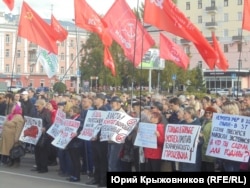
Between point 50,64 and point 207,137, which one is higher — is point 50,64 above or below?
above

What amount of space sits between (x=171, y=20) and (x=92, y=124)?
284 centimetres

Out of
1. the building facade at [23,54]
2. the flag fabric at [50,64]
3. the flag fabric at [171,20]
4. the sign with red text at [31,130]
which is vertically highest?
the building facade at [23,54]

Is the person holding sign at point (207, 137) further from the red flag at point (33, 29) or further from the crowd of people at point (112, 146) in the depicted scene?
the red flag at point (33, 29)

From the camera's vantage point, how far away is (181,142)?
31.3ft

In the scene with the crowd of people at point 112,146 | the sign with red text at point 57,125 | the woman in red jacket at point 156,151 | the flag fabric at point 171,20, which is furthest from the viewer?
the sign with red text at point 57,125

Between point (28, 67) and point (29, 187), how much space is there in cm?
9287

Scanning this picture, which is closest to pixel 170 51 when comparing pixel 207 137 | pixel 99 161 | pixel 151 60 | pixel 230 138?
pixel 99 161

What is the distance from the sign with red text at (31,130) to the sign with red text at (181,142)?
3.83 metres

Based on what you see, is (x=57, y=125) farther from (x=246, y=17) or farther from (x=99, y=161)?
(x=246, y=17)

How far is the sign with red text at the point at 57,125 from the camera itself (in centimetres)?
1187

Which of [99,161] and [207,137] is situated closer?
[207,137]

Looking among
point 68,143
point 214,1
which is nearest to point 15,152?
point 68,143

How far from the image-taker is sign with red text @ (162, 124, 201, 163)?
369 inches

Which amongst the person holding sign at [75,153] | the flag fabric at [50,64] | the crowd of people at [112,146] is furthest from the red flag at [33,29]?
the person holding sign at [75,153]
